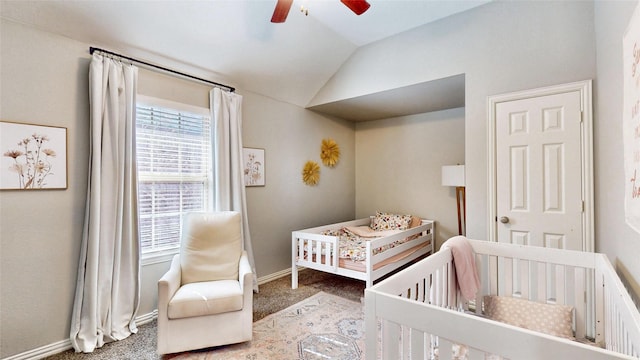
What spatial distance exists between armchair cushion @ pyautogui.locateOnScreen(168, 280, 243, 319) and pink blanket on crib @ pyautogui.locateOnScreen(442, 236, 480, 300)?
152 centimetres

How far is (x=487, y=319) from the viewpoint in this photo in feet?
3.28

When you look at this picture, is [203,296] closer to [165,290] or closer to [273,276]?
[165,290]

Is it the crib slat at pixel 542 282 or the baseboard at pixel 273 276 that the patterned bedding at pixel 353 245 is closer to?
the baseboard at pixel 273 276

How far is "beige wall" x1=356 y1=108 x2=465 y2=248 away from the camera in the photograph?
402cm

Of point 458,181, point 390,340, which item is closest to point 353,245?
point 458,181

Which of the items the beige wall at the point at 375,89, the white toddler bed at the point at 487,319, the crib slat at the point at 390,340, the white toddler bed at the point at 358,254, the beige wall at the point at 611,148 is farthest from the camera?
the white toddler bed at the point at 358,254

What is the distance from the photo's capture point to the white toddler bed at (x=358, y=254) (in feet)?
9.48

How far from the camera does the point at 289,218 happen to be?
12.8 ft

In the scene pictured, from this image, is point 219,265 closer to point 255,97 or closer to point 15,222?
point 15,222

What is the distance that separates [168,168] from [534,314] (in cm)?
308

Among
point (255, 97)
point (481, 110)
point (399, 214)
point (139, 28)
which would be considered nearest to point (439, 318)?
point (481, 110)

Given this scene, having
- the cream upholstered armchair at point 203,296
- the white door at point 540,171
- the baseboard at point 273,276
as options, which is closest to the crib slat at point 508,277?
the white door at point 540,171

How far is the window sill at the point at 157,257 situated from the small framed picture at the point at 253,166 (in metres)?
1.04

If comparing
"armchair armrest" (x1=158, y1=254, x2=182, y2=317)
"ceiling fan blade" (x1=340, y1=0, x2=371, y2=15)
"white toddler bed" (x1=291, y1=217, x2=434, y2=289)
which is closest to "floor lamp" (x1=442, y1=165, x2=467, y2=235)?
"white toddler bed" (x1=291, y1=217, x2=434, y2=289)
